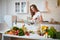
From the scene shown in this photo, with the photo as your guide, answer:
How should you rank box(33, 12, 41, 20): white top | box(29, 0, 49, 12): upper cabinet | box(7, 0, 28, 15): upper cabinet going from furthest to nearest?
box(7, 0, 28, 15): upper cabinet < box(33, 12, 41, 20): white top < box(29, 0, 49, 12): upper cabinet

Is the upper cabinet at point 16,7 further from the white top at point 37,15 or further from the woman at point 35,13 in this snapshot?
the white top at point 37,15

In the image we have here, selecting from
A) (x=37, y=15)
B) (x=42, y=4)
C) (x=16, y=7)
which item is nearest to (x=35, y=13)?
(x=37, y=15)

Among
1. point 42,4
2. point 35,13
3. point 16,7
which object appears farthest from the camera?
point 16,7

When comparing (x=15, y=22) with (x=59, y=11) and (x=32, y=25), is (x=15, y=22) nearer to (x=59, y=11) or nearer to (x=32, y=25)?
(x=32, y=25)

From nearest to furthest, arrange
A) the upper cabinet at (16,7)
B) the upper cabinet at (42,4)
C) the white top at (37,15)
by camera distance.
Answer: the upper cabinet at (42,4) < the white top at (37,15) < the upper cabinet at (16,7)

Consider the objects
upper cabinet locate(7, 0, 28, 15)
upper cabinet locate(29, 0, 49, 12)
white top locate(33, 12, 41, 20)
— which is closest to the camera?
upper cabinet locate(29, 0, 49, 12)

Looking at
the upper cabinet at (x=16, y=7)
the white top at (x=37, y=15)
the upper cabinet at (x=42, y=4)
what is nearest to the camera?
the upper cabinet at (x=42, y=4)

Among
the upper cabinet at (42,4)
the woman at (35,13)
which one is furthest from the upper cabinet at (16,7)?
the upper cabinet at (42,4)

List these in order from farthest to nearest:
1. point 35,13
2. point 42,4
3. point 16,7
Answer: point 16,7 < point 35,13 < point 42,4

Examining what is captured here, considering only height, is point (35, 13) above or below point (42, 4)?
below

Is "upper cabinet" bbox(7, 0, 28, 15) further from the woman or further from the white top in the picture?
the white top

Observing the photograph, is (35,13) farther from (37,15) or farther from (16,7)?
(16,7)

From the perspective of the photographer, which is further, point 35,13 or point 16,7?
point 16,7

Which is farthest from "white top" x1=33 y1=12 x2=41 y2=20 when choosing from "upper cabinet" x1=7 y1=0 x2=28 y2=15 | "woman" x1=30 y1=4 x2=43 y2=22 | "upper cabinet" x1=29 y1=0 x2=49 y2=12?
"upper cabinet" x1=7 y1=0 x2=28 y2=15
